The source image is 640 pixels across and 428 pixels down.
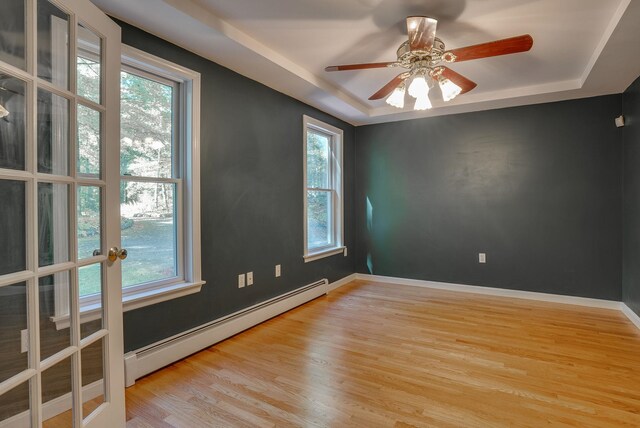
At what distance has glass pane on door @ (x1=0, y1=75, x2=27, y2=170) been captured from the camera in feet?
3.64

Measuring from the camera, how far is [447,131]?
4.29 meters

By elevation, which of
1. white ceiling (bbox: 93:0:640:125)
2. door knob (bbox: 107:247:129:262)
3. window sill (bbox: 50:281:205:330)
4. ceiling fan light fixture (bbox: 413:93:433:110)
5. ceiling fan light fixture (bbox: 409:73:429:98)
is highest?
white ceiling (bbox: 93:0:640:125)

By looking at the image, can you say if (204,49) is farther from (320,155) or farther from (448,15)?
(320,155)

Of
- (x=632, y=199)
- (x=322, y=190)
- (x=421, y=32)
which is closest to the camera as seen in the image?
(x=421, y=32)

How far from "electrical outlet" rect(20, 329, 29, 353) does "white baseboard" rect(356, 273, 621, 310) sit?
4.10 m

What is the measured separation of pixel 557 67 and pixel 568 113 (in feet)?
3.04

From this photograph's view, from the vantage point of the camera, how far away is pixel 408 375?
7.07ft

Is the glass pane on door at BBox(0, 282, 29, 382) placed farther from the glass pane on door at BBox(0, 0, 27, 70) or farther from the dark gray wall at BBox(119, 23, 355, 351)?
the dark gray wall at BBox(119, 23, 355, 351)

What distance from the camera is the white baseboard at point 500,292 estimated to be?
11.7 ft

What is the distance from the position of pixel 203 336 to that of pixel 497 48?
2835 millimetres

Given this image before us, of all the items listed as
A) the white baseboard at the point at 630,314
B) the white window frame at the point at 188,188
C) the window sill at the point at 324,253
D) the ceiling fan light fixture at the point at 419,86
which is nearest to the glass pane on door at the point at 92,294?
the white window frame at the point at 188,188

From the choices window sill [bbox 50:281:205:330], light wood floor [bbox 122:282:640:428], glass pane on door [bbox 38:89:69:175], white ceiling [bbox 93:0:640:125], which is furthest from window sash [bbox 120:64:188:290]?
glass pane on door [bbox 38:89:69:175]

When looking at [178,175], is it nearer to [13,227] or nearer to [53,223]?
[53,223]

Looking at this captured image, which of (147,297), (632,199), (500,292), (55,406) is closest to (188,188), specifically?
(147,297)
